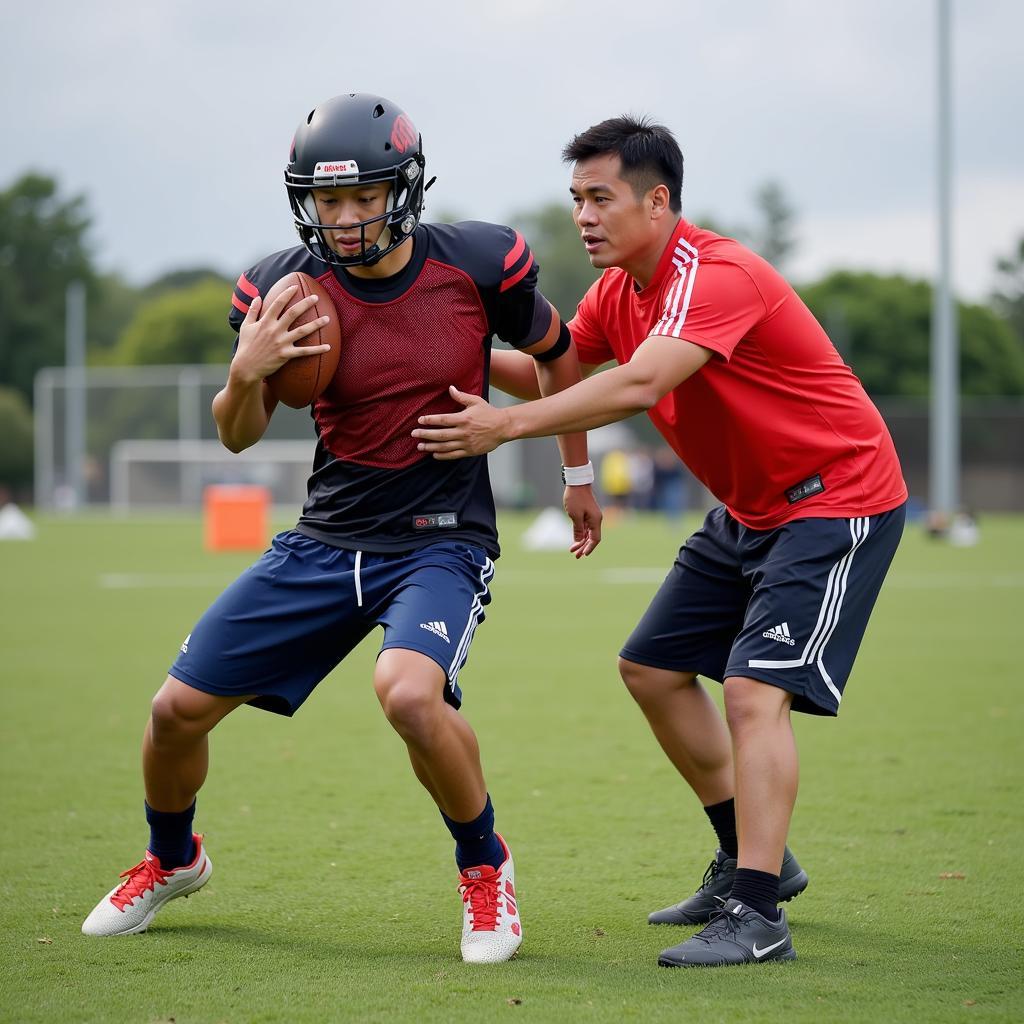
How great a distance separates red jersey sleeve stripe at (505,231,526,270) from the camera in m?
4.74

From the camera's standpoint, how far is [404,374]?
460cm

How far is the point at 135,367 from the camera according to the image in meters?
69.1

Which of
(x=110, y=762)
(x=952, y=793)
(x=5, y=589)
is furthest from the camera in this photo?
(x=5, y=589)

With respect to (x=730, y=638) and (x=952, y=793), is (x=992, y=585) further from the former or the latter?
(x=730, y=638)

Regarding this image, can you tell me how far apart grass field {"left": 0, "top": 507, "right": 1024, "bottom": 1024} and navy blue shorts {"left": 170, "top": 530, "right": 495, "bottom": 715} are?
796 millimetres

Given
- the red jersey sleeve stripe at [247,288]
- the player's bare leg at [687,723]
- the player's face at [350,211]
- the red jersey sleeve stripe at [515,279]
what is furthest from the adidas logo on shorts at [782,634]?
the red jersey sleeve stripe at [247,288]

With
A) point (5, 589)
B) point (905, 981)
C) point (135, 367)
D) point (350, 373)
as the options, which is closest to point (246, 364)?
point (350, 373)

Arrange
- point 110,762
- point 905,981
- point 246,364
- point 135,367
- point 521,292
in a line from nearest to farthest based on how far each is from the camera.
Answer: point 905,981 → point 246,364 → point 521,292 → point 110,762 → point 135,367

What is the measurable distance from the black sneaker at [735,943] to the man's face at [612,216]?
77.7 inches

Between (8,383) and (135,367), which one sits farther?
(8,383)

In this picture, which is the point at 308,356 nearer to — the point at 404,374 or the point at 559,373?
the point at 404,374

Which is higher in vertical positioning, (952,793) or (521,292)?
(521,292)

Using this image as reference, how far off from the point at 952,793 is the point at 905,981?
8.99ft

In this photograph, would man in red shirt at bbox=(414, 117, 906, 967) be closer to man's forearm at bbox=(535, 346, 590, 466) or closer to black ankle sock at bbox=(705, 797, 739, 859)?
black ankle sock at bbox=(705, 797, 739, 859)
